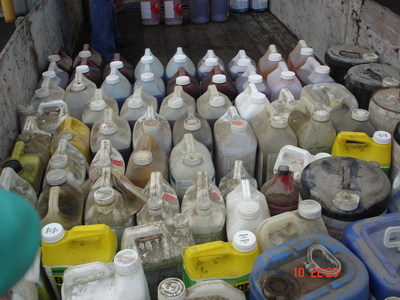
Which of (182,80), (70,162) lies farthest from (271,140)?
(70,162)

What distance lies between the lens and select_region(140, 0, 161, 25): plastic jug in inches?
175

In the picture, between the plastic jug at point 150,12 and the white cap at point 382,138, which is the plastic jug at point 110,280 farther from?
the plastic jug at point 150,12

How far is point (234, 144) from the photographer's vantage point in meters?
1.75

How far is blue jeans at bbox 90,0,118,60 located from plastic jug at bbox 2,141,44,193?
2.06 metres

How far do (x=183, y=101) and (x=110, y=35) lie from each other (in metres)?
1.87

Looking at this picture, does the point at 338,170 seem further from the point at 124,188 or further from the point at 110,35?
the point at 110,35

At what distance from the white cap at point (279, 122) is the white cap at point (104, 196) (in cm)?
74

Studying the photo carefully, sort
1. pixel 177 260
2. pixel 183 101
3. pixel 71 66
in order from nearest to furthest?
pixel 177 260
pixel 183 101
pixel 71 66

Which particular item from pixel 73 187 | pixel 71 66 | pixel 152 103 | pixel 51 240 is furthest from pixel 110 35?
pixel 51 240

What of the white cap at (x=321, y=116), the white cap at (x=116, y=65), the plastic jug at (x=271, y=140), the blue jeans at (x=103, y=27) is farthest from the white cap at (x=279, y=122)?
the blue jeans at (x=103, y=27)

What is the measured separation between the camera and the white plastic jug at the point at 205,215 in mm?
1330

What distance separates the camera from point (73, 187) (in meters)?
1.47

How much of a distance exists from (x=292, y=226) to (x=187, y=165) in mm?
492

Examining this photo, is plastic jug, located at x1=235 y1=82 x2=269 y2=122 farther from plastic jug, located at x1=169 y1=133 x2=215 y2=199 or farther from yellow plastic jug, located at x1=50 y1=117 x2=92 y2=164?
yellow plastic jug, located at x1=50 y1=117 x2=92 y2=164
